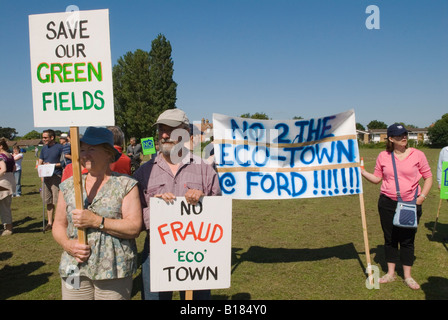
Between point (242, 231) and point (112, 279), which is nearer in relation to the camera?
point (112, 279)

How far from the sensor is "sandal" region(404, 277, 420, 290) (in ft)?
14.3

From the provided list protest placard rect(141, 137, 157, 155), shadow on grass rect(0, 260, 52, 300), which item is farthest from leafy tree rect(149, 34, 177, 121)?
shadow on grass rect(0, 260, 52, 300)

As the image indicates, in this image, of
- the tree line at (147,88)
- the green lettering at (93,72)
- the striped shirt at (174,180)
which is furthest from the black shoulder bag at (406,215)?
the tree line at (147,88)

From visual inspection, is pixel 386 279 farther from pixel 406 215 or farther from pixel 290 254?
pixel 290 254

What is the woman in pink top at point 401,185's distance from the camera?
4.28 metres

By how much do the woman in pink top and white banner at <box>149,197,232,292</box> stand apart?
111 inches

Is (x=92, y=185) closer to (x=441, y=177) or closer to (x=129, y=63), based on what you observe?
(x=441, y=177)

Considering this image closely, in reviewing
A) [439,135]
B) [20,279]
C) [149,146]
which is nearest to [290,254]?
[20,279]

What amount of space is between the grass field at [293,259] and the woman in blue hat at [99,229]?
83.0 inches

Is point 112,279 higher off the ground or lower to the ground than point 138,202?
lower

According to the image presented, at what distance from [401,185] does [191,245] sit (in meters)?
3.15

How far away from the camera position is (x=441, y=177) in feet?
19.7

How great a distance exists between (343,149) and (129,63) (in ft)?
196
